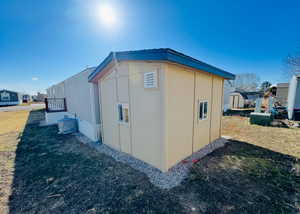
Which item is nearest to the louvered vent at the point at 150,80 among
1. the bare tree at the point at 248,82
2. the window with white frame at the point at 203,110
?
the window with white frame at the point at 203,110

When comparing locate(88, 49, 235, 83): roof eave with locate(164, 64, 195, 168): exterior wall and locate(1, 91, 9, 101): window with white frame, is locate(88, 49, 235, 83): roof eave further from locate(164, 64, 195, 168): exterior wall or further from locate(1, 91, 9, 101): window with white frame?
locate(1, 91, 9, 101): window with white frame

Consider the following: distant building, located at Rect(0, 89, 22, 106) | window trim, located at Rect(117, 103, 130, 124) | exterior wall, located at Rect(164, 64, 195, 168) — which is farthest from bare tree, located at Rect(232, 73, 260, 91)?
distant building, located at Rect(0, 89, 22, 106)

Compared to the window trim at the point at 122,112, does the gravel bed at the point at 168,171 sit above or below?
below

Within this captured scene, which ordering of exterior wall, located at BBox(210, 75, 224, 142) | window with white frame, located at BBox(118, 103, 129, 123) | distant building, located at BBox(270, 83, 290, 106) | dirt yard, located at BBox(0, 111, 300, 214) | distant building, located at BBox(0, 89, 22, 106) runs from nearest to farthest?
dirt yard, located at BBox(0, 111, 300, 214)
window with white frame, located at BBox(118, 103, 129, 123)
exterior wall, located at BBox(210, 75, 224, 142)
distant building, located at BBox(270, 83, 290, 106)
distant building, located at BBox(0, 89, 22, 106)

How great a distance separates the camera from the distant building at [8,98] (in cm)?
3206

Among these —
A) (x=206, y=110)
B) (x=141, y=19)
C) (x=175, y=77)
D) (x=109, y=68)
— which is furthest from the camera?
(x=141, y=19)

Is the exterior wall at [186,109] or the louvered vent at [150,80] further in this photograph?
the exterior wall at [186,109]

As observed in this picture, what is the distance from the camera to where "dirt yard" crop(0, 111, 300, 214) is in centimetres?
223

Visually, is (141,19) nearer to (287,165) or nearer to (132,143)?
(132,143)

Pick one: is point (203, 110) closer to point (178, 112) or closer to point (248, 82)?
point (178, 112)

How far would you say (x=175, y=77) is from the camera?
3.23 metres

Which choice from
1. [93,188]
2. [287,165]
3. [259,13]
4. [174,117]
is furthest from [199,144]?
[259,13]

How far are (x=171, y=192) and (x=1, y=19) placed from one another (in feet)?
36.0

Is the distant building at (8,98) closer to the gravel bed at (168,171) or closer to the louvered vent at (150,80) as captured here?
the gravel bed at (168,171)
